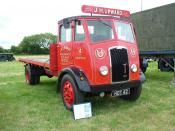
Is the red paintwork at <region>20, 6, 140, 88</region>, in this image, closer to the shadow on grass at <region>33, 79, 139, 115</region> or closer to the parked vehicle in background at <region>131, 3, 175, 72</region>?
the shadow on grass at <region>33, 79, 139, 115</region>

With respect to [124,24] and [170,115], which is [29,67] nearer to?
[124,24]

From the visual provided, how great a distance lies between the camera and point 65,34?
7875 millimetres

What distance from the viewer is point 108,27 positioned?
7.17 metres

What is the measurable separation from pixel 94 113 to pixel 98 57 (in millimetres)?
1334

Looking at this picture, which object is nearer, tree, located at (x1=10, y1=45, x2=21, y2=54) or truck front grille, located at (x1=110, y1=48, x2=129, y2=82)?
truck front grille, located at (x1=110, y1=48, x2=129, y2=82)

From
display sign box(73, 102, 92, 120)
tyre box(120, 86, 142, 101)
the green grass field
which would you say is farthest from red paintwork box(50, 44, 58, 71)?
tyre box(120, 86, 142, 101)

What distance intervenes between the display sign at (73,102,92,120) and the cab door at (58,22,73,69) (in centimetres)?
132

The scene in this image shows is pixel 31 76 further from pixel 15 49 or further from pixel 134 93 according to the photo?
pixel 15 49

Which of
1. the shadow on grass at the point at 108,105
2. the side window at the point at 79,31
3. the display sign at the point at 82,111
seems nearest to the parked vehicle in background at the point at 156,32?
the shadow on grass at the point at 108,105

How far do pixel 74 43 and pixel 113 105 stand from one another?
192 centimetres

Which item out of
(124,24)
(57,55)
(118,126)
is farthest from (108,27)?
(118,126)

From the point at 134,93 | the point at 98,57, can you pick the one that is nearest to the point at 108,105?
the point at 134,93

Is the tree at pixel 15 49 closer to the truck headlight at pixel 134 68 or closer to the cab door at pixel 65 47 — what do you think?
the cab door at pixel 65 47

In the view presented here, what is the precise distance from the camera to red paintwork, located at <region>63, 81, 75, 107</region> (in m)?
7.08
